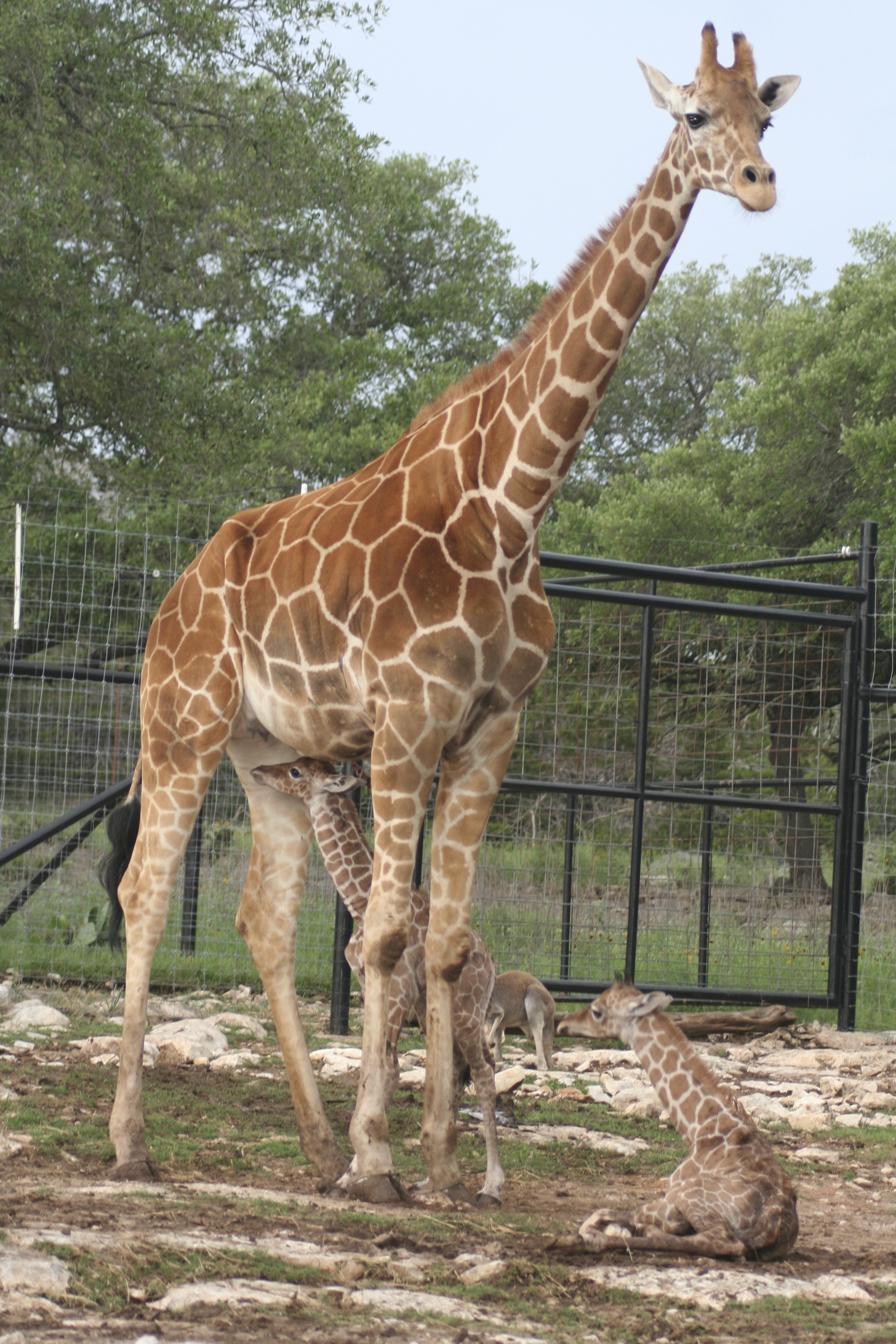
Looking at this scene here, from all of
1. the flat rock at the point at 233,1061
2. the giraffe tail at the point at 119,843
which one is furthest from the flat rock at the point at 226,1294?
the giraffe tail at the point at 119,843

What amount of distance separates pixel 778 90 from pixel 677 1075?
297cm

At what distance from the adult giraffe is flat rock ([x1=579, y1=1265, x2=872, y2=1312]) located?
89cm

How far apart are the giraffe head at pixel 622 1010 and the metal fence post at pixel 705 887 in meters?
3.42

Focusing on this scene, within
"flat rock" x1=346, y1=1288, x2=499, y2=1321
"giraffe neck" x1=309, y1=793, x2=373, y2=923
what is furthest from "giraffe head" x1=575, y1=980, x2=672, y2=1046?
"flat rock" x1=346, y1=1288, x2=499, y2=1321

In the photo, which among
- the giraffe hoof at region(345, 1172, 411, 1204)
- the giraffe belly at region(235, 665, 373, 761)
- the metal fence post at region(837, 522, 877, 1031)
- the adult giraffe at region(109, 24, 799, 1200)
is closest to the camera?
the giraffe hoof at region(345, 1172, 411, 1204)

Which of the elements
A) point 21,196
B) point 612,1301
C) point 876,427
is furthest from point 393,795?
point 876,427

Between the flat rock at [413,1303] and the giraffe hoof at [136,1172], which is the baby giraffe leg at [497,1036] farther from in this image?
the flat rock at [413,1303]

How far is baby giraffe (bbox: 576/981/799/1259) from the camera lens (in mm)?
3398

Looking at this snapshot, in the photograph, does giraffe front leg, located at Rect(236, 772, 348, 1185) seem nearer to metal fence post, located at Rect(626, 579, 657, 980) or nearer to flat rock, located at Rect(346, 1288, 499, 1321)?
flat rock, located at Rect(346, 1288, 499, 1321)

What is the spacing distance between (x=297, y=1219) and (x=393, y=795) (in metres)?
1.20

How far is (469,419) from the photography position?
14.1 feet

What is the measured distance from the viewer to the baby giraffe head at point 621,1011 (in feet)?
14.4

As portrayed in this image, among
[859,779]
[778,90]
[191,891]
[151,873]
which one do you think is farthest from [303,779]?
[859,779]

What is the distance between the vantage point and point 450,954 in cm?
412
